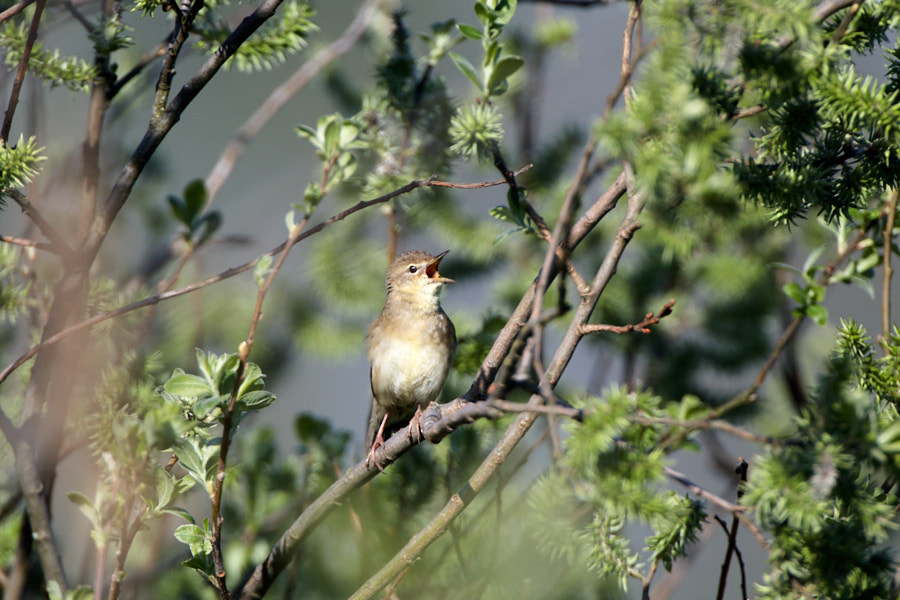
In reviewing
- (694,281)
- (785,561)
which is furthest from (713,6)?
(694,281)

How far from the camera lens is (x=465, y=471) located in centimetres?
319

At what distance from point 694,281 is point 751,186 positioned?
2.79 m

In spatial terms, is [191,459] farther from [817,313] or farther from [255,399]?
[817,313]

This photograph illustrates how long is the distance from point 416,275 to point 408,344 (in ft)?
1.43

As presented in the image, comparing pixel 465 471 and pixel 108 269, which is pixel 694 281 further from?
pixel 108 269

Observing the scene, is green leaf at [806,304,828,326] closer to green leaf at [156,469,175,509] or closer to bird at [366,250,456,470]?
green leaf at [156,469,175,509]

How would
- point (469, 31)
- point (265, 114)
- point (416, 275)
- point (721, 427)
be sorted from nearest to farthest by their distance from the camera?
point (721, 427)
point (469, 31)
point (265, 114)
point (416, 275)

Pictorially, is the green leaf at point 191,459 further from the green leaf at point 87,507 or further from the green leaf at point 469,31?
the green leaf at point 469,31

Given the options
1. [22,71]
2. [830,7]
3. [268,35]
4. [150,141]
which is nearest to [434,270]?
[268,35]

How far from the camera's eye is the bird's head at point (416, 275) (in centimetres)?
425

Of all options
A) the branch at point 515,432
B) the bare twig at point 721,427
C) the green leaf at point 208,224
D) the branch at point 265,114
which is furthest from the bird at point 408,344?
the bare twig at point 721,427

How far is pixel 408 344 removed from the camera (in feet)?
13.4

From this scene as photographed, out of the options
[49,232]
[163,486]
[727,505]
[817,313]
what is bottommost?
[163,486]

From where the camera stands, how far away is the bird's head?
425 cm
